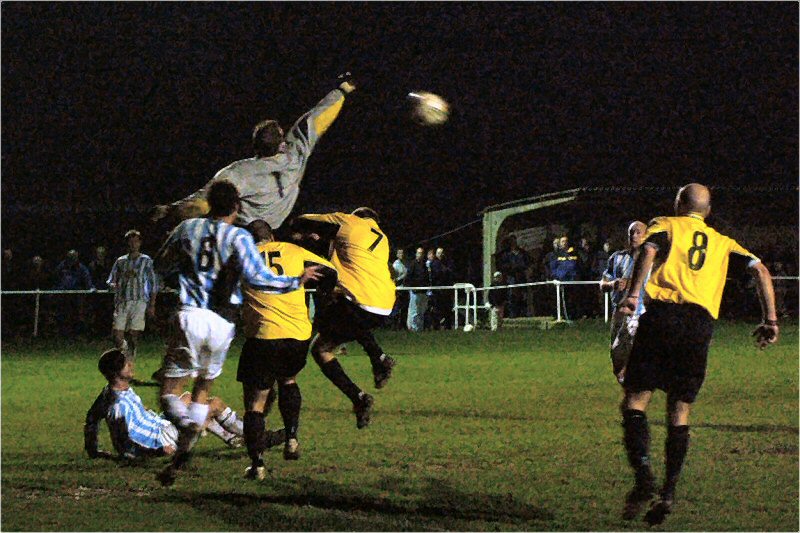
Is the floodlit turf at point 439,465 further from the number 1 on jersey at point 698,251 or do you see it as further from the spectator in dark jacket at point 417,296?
the spectator in dark jacket at point 417,296

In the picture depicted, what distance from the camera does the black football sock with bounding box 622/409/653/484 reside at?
7.78 m

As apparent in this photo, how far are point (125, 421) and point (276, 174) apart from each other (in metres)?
2.48

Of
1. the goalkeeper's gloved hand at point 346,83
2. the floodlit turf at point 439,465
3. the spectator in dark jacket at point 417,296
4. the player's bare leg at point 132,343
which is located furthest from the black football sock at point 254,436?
the spectator in dark jacket at point 417,296

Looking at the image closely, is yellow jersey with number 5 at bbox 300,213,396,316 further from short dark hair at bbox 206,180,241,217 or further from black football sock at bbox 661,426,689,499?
black football sock at bbox 661,426,689,499

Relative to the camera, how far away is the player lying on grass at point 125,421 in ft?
33.6

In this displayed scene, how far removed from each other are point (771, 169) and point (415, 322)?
1528cm

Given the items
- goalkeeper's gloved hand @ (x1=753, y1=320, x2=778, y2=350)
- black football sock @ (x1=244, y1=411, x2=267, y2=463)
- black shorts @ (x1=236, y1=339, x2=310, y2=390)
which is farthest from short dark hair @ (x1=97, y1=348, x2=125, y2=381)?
goalkeeper's gloved hand @ (x1=753, y1=320, x2=778, y2=350)

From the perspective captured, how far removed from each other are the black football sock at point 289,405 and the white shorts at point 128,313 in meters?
9.55

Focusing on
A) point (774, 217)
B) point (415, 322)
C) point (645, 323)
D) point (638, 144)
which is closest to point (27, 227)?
point (415, 322)

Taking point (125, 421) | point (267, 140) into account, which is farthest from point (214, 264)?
point (125, 421)

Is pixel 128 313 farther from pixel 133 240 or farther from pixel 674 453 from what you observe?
pixel 674 453

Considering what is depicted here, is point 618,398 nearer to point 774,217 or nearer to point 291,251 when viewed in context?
point 291,251

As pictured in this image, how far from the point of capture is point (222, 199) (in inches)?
340

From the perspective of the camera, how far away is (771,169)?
3794 centimetres
